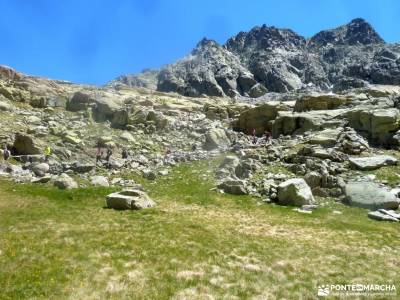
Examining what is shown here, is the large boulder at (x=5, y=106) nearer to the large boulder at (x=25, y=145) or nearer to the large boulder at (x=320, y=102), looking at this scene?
the large boulder at (x=25, y=145)

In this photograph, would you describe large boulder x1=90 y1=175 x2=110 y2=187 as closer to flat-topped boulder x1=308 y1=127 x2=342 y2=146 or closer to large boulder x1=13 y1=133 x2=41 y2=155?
large boulder x1=13 y1=133 x2=41 y2=155

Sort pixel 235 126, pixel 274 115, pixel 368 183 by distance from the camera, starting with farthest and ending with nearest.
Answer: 1. pixel 235 126
2. pixel 274 115
3. pixel 368 183

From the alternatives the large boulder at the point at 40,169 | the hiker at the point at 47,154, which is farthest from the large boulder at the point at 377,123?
the large boulder at the point at 40,169

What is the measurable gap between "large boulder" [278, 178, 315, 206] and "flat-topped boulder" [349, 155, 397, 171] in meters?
9.83

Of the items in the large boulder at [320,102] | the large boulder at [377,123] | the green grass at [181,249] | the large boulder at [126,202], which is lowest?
the green grass at [181,249]

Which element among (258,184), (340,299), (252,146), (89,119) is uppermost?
(89,119)

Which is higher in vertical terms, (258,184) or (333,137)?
(333,137)

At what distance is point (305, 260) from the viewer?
2103cm

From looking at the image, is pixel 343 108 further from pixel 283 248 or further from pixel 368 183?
pixel 283 248

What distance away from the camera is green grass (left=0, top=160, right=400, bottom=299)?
17.0 metres

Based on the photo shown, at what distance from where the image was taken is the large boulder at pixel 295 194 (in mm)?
33188

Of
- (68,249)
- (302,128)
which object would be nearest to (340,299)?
(68,249)

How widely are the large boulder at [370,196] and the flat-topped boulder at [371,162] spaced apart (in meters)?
6.05

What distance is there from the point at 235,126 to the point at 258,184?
3584 cm
